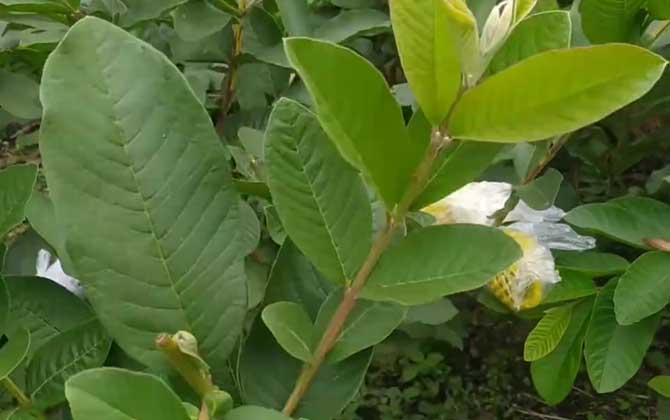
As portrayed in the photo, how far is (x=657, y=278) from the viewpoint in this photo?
938 millimetres

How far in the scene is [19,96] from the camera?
1030 millimetres

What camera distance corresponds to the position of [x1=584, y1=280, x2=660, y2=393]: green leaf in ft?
3.28

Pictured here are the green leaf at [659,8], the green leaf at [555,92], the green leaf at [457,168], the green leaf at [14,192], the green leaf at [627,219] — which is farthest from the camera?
the green leaf at [627,219]

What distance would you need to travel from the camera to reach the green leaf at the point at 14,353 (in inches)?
24.0

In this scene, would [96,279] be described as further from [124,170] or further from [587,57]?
[587,57]

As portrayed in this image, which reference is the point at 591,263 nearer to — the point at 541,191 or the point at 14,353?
the point at 541,191

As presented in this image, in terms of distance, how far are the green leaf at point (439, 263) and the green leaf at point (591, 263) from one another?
0.49m

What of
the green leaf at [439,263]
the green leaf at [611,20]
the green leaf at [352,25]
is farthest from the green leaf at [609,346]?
the green leaf at [439,263]

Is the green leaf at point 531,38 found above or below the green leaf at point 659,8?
above

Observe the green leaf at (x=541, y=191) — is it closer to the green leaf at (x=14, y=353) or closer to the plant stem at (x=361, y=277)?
the plant stem at (x=361, y=277)

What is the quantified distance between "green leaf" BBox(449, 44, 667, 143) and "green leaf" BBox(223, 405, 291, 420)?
19 cm

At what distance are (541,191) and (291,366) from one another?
0.48 metres

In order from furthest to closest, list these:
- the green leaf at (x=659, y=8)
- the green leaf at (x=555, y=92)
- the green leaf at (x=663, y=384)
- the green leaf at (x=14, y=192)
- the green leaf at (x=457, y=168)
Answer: the green leaf at (x=663, y=384), the green leaf at (x=659, y=8), the green leaf at (x=14, y=192), the green leaf at (x=457, y=168), the green leaf at (x=555, y=92)

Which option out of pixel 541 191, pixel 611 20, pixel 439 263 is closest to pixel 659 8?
pixel 611 20
